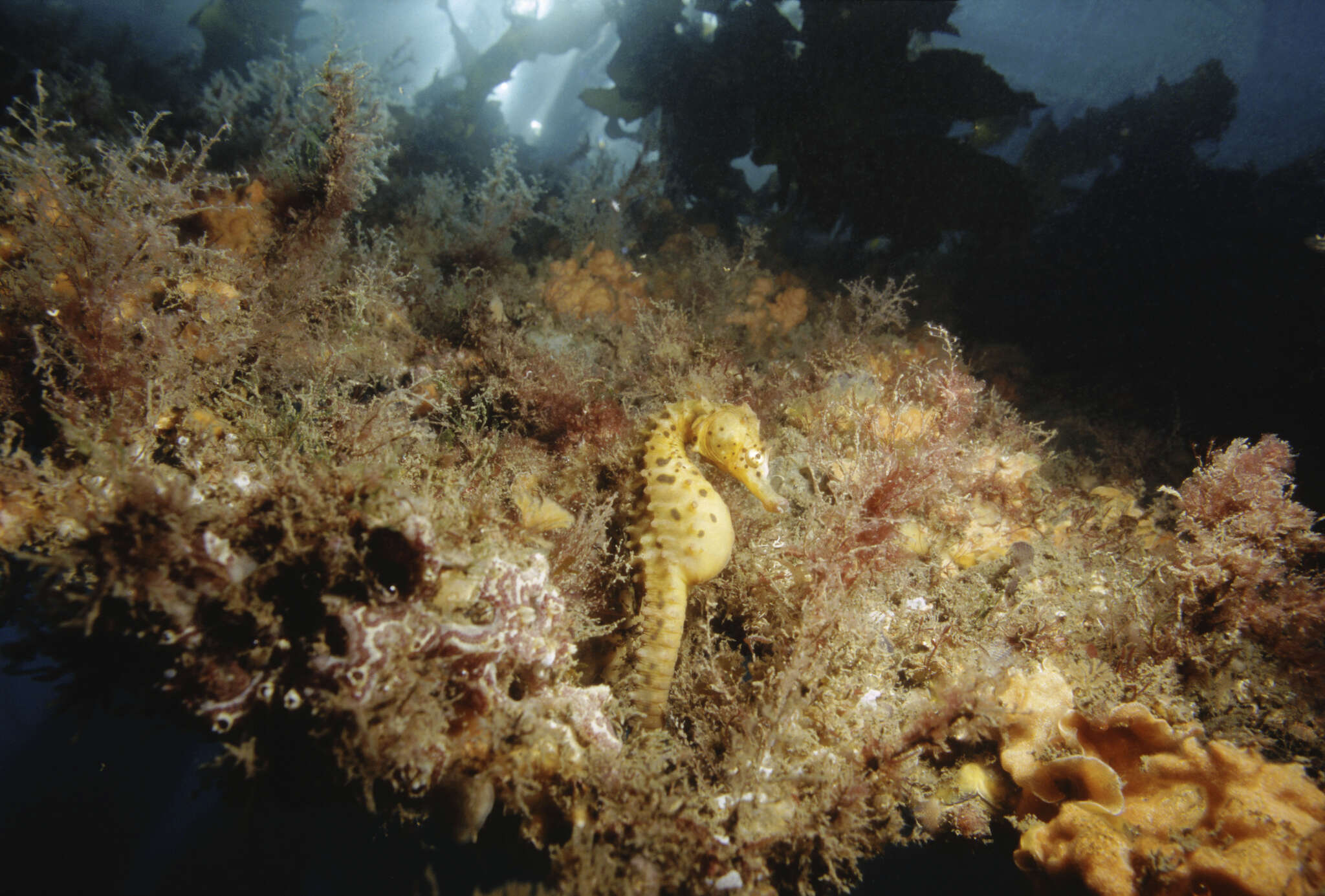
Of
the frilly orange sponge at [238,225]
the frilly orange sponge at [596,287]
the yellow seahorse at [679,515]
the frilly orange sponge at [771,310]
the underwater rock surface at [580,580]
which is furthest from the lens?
the frilly orange sponge at [771,310]

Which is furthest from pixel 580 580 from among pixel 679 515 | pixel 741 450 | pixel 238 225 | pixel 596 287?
pixel 596 287

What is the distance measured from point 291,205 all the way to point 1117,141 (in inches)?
458

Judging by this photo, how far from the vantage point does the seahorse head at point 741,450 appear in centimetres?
296

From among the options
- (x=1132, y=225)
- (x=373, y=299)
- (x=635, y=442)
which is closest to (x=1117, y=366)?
(x=1132, y=225)

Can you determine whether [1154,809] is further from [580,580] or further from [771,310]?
[771,310]

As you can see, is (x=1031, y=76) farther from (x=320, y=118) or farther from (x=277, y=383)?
(x=277, y=383)

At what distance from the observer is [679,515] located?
2705 mm

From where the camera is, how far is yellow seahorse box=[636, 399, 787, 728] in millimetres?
2531

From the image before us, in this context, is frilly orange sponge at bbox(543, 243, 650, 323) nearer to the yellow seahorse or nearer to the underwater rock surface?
the underwater rock surface

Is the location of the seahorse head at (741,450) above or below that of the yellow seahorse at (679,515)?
above

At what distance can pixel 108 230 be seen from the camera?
2.59 m

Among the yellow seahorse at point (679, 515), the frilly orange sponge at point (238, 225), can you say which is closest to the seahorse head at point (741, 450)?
the yellow seahorse at point (679, 515)

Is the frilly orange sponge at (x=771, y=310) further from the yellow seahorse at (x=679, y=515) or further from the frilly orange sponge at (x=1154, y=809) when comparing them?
the frilly orange sponge at (x=1154, y=809)

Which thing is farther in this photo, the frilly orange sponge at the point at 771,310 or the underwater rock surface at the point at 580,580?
the frilly orange sponge at the point at 771,310
